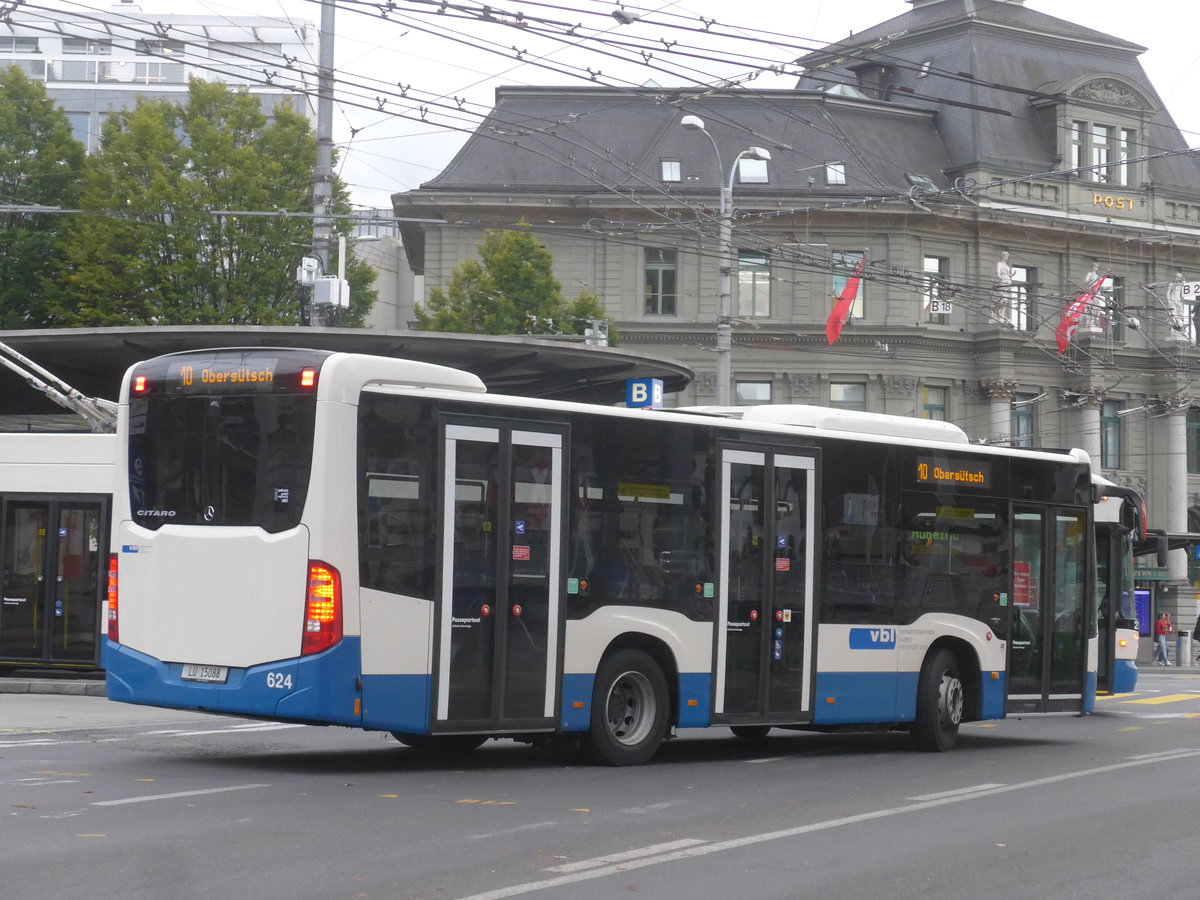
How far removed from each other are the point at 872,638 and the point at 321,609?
556cm

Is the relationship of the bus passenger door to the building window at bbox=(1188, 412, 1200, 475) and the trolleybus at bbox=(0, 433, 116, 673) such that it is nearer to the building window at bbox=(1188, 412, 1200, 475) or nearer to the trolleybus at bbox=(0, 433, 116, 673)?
the trolleybus at bbox=(0, 433, 116, 673)

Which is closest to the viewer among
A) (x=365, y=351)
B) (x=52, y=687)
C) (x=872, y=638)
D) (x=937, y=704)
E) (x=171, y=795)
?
(x=171, y=795)

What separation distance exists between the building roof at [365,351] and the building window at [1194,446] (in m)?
37.1

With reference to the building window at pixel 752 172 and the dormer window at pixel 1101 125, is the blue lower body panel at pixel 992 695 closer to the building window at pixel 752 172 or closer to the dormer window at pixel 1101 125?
the building window at pixel 752 172

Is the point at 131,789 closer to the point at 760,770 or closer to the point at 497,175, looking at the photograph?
the point at 760,770

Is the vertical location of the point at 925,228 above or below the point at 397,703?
above

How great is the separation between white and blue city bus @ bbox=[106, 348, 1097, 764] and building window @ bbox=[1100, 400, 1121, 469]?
44.6 metres

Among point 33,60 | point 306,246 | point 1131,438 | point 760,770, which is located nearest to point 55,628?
point 760,770

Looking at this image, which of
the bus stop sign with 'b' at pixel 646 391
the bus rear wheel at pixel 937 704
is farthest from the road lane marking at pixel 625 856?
the bus stop sign with 'b' at pixel 646 391

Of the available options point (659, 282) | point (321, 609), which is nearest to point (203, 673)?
point (321, 609)

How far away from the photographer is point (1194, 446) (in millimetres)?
61188

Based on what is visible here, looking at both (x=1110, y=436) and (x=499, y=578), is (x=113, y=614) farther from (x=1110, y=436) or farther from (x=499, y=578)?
(x=1110, y=436)

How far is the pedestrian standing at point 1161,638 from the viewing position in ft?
169

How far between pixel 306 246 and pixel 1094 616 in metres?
28.3
